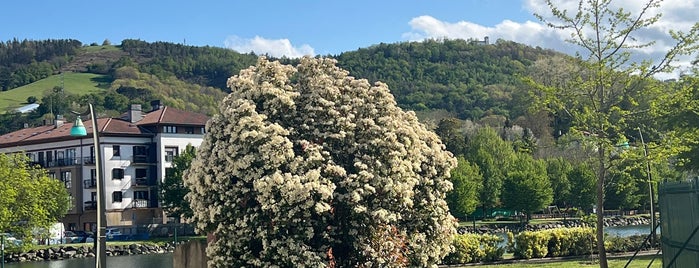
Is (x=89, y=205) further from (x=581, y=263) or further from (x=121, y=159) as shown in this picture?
(x=581, y=263)

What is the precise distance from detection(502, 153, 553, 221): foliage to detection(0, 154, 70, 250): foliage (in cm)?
Answer: 4176

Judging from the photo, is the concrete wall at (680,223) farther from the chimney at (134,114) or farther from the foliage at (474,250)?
the chimney at (134,114)

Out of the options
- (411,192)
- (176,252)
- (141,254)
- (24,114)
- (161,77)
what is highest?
(161,77)

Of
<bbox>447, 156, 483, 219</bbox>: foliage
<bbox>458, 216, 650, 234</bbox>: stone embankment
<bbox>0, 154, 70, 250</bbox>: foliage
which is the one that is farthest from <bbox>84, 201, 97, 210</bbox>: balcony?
<bbox>458, 216, 650, 234</bbox>: stone embankment

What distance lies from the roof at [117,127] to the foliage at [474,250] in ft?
184

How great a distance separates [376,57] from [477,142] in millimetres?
89033

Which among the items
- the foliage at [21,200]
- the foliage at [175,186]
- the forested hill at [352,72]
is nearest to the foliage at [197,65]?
the forested hill at [352,72]

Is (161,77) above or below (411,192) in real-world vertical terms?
above

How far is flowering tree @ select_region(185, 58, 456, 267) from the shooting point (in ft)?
52.3

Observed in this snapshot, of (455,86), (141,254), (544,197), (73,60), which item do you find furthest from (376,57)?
(141,254)

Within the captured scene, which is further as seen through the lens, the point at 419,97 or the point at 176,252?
the point at 419,97

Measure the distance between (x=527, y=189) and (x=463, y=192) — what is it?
8015mm

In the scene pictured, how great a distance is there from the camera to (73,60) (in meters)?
197

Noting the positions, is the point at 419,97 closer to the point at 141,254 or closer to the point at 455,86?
the point at 455,86
